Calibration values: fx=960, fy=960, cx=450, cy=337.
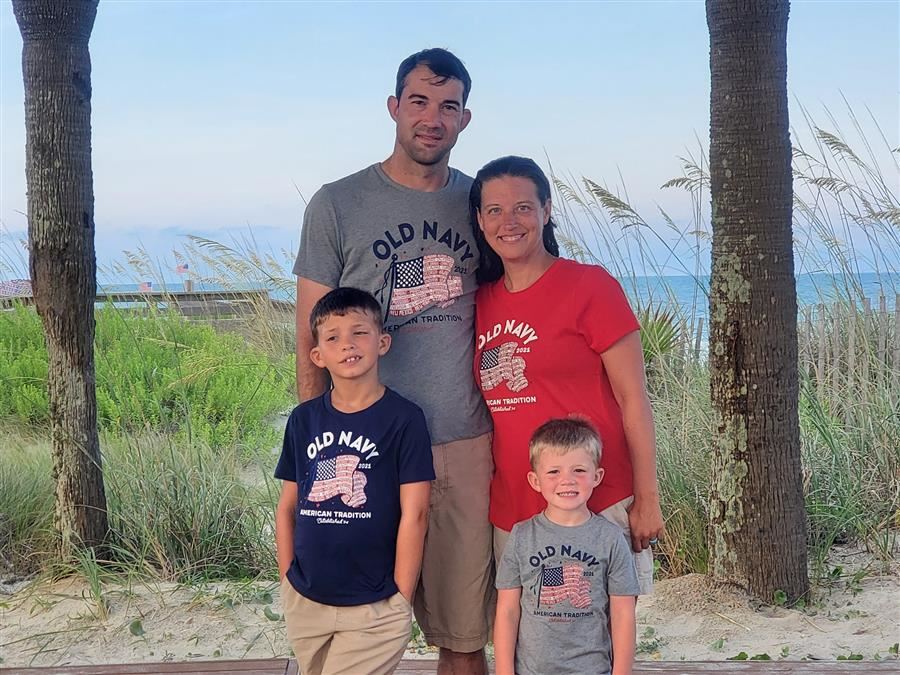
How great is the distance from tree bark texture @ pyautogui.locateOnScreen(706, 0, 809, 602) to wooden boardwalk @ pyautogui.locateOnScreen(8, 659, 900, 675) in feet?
2.44

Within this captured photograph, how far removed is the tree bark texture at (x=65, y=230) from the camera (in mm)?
4152

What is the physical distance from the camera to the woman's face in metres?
2.63

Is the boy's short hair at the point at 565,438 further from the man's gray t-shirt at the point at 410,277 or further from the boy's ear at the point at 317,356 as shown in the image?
the boy's ear at the point at 317,356

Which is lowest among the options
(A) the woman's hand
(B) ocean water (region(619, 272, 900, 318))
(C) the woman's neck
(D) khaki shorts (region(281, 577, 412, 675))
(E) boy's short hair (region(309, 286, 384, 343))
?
(D) khaki shorts (region(281, 577, 412, 675))

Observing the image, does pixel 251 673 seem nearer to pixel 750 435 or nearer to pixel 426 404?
pixel 426 404

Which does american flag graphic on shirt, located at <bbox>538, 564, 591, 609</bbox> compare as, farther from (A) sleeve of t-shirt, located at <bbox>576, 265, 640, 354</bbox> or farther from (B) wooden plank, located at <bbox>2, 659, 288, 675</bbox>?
(B) wooden plank, located at <bbox>2, 659, 288, 675</bbox>

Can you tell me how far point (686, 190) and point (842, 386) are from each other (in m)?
1.47

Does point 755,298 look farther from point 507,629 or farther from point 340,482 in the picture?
point 340,482

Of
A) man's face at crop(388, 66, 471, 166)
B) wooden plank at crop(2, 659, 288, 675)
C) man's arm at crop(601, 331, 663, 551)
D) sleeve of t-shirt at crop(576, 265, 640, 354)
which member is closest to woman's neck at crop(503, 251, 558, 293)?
sleeve of t-shirt at crop(576, 265, 640, 354)

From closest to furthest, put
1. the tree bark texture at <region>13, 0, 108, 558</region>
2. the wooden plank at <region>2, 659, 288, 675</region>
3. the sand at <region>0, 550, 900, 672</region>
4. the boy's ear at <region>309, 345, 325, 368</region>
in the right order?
the boy's ear at <region>309, 345, 325, 368</region>, the wooden plank at <region>2, 659, 288, 675</region>, the sand at <region>0, 550, 900, 672</region>, the tree bark texture at <region>13, 0, 108, 558</region>

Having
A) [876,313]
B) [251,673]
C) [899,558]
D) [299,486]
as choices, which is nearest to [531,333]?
[299,486]

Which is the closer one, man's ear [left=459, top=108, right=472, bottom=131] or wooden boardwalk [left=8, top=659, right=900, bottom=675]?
man's ear [left=459, top=108, right=472, bottom=131]

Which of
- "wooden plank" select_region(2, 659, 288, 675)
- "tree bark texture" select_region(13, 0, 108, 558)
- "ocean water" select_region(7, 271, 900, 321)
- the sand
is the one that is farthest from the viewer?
"ocean water" select_region(7, 271, 900, 321)

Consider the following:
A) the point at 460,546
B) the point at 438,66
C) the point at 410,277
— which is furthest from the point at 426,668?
the point at 438,66
